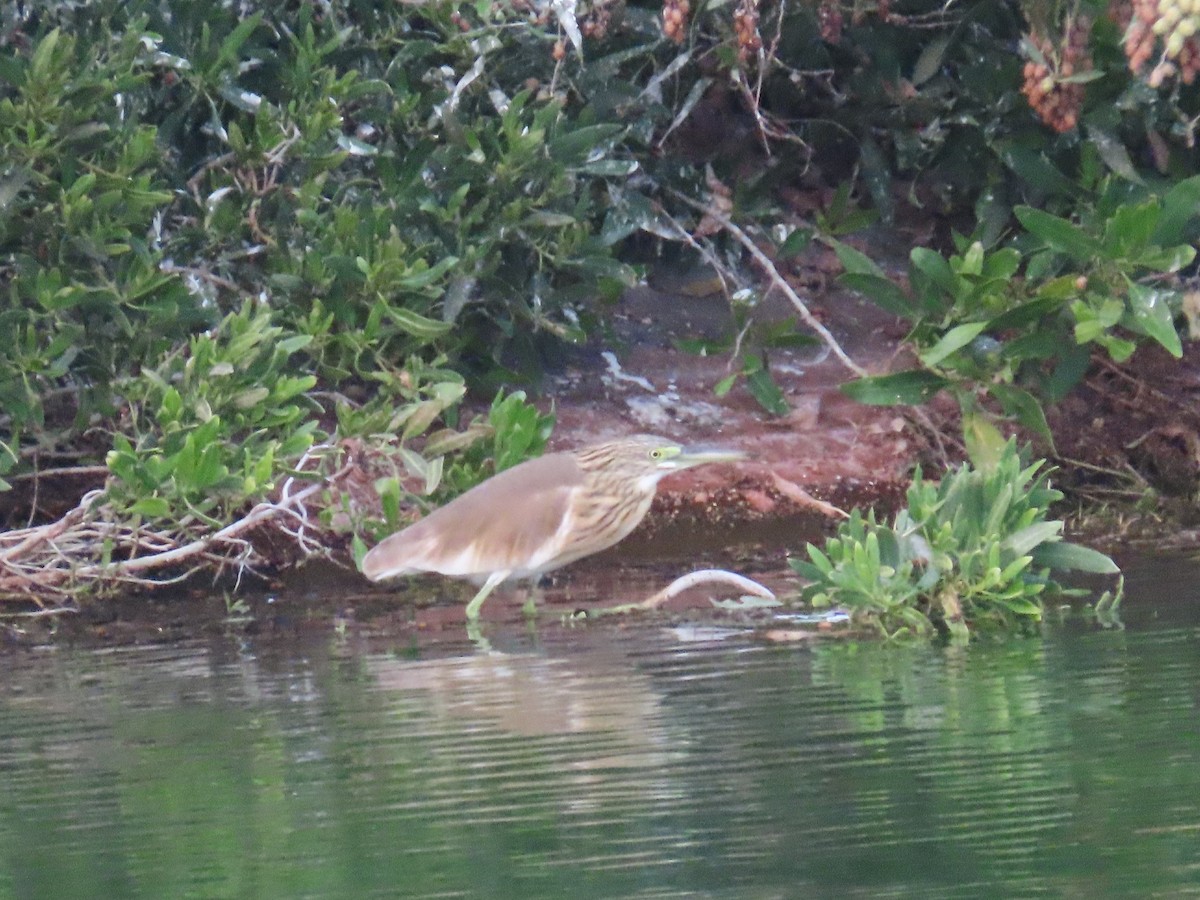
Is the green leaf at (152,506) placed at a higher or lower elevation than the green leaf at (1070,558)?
higher

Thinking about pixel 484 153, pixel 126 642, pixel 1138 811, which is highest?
pixel 484 153

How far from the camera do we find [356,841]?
4363 mm

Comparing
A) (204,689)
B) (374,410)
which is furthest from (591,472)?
(204,689)

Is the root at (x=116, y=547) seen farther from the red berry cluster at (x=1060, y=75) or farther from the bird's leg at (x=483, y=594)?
the red berry cluster at (x=1060, y=75)

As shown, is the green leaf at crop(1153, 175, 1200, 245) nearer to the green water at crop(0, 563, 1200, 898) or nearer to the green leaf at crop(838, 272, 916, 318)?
the green leaf at crop(838, 272, 916, 318)

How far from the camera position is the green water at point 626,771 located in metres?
4.02

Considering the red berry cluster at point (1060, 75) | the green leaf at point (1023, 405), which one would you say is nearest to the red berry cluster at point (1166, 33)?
the red berry cluster at point (1060, 75)

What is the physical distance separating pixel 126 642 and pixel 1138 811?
13.9 feet

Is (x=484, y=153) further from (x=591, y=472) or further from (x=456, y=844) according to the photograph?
(x=456, y=844)

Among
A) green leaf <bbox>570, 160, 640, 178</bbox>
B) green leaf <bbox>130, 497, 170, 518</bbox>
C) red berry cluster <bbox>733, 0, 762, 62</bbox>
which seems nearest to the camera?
green leaf <bbox>130, 497, 170, 518</bbox>

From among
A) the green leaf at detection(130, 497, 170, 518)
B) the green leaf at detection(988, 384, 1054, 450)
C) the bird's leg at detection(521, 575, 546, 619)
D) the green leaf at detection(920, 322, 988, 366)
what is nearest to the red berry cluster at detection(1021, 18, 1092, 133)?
the green leaf at detection(920, 322, 988, 366)

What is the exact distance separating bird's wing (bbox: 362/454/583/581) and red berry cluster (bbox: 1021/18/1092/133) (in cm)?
246

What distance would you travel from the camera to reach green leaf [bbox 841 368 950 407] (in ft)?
29.2

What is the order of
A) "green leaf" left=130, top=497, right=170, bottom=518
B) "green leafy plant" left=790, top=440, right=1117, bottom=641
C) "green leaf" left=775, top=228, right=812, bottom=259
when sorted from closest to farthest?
"green leafy plant" left=790, top=440, right=1117, bottom=641
"green leaf" left=130, top=497, right=170, bottom=518
"green leaf" left=775, top=228, right=812, bottom=259
